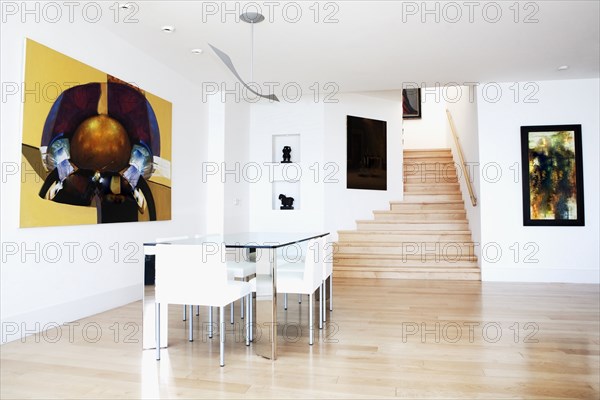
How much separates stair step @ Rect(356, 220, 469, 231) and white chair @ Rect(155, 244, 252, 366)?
4677 millimetres

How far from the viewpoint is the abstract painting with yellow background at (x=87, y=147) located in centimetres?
349

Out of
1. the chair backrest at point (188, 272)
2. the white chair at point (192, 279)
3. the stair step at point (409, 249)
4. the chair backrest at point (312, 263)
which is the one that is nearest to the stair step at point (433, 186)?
the stair step at point (409, 249)

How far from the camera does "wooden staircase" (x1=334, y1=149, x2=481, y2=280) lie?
6.50 m

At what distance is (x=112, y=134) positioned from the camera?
434cm

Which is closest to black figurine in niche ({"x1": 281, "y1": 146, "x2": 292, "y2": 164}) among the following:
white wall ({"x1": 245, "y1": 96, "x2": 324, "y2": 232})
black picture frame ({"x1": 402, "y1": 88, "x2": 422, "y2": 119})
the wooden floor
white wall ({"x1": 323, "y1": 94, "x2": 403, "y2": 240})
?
white wall ({"x1": 245, "y1": 96, "x2": 324, "y2": 232})

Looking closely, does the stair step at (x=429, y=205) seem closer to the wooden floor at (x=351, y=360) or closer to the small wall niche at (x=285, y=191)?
the small wall niche at (x=285, y=191)

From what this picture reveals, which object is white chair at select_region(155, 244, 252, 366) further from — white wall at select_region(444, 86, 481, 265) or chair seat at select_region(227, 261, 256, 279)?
white wall at select_region(444, 86, 481, 265)

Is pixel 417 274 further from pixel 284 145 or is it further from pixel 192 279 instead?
pixel 192 279

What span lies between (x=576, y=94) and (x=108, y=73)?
5.75 metres

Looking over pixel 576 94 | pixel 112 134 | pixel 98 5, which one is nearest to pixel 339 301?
pixel 112 134

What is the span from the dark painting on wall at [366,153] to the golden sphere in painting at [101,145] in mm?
3968

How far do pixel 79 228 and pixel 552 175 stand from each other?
5.68 m

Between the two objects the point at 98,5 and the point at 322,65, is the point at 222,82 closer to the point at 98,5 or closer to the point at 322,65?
the point at 322,65

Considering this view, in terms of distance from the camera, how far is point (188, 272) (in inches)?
113
